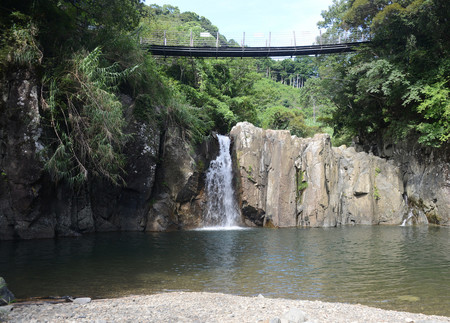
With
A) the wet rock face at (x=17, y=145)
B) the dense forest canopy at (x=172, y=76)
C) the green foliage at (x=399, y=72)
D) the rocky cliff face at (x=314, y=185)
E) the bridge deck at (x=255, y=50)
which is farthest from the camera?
the bridge deck at (x=255, y=50)

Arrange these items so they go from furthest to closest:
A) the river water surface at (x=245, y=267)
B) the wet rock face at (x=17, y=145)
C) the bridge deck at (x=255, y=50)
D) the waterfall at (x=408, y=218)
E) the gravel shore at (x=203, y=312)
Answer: the bridge deck at (x=255, y=50) → the waterfall at (x=408, y=218) → the wet rock face at (x=17, y=145) → the river water surface at (x=245, y=267) → the gravel shore at (x=203, y=312)

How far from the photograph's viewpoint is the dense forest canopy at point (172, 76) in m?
13.1

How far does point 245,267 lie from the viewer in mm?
9867

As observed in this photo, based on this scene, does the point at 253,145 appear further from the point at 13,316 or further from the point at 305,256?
the point at 13,316

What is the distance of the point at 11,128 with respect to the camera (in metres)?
13.0

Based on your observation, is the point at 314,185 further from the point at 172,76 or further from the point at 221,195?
the point at 172,76

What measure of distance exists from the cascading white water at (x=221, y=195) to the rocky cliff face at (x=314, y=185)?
85 centimetres

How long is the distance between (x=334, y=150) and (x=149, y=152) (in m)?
11.4

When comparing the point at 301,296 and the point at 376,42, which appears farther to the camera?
the point at 376,42

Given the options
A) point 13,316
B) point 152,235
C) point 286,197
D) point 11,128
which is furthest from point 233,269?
point 286,197

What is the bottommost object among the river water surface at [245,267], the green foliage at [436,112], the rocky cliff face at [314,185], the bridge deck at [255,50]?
the river water surface at [245,267]

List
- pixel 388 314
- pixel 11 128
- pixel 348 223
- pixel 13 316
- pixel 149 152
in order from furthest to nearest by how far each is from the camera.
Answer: pixel 348 223 → pixel 149 152 → pixel 11 128 → pixel 388 314 → pixel 13 316

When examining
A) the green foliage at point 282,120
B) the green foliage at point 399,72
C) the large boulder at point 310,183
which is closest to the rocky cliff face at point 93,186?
the large boulder at point 310,183

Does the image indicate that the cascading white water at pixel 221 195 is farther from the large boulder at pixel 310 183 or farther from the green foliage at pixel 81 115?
the green foliage at pixel 81 115
